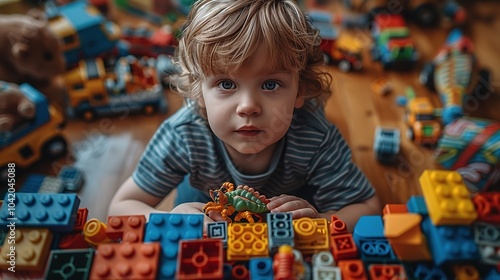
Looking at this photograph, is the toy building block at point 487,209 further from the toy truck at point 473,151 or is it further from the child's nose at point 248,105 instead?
the toy truck at point 473,151

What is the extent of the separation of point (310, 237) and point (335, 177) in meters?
0.23

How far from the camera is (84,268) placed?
16.4 inches

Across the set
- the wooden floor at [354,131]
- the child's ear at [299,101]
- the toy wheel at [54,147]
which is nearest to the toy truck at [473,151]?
the wooden floor at [354,131]

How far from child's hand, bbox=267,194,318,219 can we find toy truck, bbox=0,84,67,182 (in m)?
0.61

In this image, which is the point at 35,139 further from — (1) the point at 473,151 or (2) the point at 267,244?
(1) the point at 473,151

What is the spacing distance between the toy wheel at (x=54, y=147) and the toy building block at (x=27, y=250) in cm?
62

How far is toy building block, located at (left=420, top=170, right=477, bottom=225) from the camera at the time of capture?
420mm

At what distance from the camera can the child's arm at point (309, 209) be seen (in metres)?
0.51

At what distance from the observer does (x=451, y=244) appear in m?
0.42

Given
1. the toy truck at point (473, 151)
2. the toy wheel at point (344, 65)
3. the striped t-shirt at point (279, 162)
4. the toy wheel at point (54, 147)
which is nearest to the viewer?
the striped t-shirt at point (279, 162)

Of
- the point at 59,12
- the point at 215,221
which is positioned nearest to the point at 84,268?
the point at 215,221

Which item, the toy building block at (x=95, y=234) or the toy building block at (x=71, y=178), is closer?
the toy building block at (x=95, y=234)

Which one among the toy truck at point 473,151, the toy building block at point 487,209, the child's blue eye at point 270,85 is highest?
the toy truck at point 473,151

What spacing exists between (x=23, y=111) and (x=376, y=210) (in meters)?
0.70
